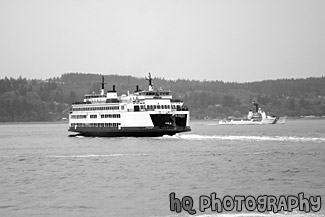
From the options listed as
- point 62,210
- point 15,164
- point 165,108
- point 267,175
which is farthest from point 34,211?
point 165,108

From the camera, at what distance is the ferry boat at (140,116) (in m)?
91.6

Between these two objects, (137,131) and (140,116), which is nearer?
(140,116)

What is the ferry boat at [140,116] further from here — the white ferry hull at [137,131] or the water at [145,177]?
the water at [145,177]

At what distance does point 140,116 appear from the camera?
92188mm

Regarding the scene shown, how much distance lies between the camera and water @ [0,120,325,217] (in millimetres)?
36875

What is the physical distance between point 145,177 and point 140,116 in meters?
43.0

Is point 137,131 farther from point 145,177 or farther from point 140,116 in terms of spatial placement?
point 145,177

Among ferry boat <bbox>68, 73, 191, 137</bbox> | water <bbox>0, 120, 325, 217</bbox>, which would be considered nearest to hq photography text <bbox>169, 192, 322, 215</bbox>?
water <bbox>0, 120, 325, 217</bbox>

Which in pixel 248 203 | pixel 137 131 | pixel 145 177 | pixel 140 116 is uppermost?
pixel 140 116

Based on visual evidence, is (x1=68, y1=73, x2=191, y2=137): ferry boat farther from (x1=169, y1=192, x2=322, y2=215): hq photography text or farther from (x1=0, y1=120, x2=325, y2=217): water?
(x1=169, y1=192, x2=322, y2=215): hq photography text

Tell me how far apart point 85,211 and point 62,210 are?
139cm

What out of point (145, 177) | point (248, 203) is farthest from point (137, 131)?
point (248, 203)

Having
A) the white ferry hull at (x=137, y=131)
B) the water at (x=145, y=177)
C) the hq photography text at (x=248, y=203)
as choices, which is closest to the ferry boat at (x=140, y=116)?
the white ferry hull at (x=137, y=131)

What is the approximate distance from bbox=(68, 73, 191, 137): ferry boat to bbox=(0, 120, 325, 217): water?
11470mm
